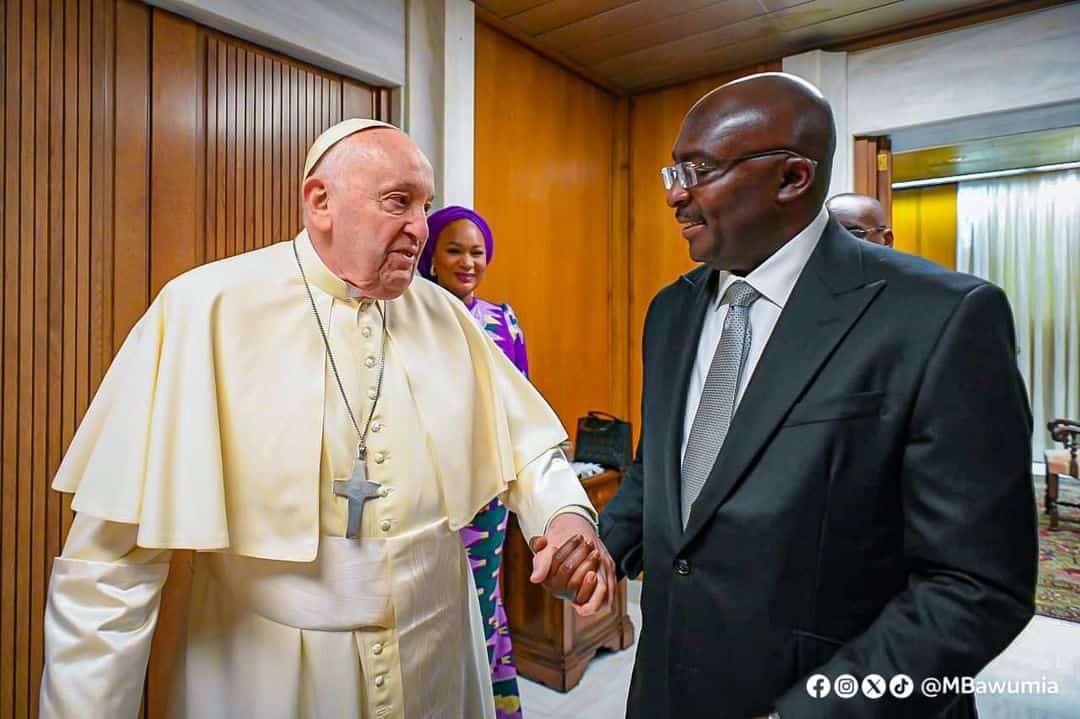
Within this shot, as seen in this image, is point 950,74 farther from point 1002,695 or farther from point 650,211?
point 1002,695

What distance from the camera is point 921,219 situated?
26.5ft

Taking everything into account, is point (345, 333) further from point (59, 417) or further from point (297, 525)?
point (59, 417)

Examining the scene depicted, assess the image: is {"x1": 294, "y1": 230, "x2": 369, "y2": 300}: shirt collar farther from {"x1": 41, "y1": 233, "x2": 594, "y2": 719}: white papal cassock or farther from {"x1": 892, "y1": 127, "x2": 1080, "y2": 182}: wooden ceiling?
{"x1": 892, "y1": 127, "x2": 1080, "y2": 182}: wooden ceiling

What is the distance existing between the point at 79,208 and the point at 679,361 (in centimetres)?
169

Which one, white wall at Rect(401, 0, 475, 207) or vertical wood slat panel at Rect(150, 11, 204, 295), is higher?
white wall at Rect(401, 0, 475, 207)

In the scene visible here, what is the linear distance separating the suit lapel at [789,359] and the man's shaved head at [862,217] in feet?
4.63

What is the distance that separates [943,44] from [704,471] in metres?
3.10

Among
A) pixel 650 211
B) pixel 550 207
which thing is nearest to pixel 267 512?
pixel 550 207

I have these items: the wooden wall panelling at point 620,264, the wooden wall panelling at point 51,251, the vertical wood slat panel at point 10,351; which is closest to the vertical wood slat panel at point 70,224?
the wooden wall panelling at point 51,251

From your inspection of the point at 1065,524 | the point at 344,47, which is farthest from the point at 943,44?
the point at 1065,524

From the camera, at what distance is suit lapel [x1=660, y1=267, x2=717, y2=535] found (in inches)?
44.7

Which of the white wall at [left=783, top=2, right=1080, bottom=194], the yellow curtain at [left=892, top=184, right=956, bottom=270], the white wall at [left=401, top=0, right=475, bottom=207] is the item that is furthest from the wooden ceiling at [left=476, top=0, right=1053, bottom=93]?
the yellow curtain at [left=892, top=184, right=956, bottom=270]

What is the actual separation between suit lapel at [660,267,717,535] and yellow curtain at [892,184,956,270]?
7649 millimetres

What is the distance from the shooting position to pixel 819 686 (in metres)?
0.92
